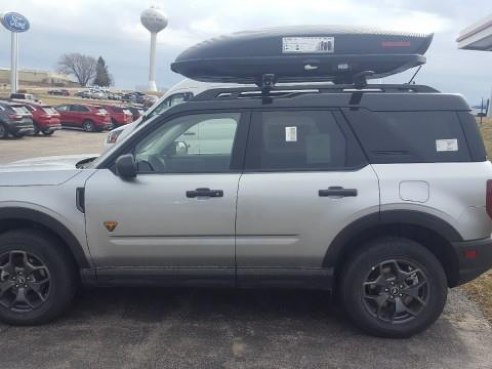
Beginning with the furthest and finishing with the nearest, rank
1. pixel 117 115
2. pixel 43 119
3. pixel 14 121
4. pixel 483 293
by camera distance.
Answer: pixel 117 115, pixel 43 119, pixel 14 121, pixel 483 293

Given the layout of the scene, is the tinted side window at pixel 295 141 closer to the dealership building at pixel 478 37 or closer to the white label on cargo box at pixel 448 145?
the white label on cargo box at pixel 448 145

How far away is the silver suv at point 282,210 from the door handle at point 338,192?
0.05ft

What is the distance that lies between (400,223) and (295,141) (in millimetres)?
960

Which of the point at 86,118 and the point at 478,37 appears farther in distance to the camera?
the point at 478,37

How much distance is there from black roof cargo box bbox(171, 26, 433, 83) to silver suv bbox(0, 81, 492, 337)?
288 millimetres

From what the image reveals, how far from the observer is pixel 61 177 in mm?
4078

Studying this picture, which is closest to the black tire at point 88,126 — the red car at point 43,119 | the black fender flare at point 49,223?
the red car at point 43,119

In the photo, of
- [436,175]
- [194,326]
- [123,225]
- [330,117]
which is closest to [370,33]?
[330,117]

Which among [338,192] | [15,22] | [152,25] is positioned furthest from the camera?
[152,25]

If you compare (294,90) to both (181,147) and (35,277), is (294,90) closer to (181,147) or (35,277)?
(181,147)

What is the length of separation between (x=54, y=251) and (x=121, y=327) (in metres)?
0.76

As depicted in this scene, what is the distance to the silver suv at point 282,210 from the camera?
12.8 feet

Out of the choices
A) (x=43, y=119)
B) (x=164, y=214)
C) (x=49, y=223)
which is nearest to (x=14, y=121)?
(x=43, y=119)

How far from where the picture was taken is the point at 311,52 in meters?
4.23
